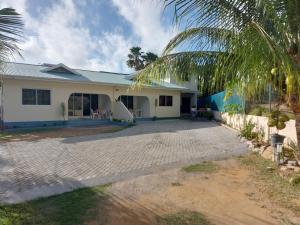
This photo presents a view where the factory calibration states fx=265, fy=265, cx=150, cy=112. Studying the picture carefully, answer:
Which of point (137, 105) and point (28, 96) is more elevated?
point (28, 96)

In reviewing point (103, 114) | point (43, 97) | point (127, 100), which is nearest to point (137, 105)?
point (127, 100)

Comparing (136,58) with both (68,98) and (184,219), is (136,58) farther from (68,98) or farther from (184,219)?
(184,219)

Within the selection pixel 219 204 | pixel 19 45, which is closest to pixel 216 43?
pixel 219 204

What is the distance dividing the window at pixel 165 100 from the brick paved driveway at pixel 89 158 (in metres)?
12.1

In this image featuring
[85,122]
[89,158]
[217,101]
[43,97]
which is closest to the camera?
[89,158]

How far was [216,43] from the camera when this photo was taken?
5.78 m

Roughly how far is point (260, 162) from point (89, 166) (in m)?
6.13

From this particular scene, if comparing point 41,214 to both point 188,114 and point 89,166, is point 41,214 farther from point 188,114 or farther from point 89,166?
point 188,114

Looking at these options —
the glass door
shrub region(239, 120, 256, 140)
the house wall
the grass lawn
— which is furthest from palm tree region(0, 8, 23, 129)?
the glass door

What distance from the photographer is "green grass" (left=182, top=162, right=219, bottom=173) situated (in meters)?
8.53

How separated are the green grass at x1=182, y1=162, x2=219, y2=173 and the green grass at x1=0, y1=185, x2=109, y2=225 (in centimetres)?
330

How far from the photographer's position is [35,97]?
19.4 meters

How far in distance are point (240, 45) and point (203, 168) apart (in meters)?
5.40

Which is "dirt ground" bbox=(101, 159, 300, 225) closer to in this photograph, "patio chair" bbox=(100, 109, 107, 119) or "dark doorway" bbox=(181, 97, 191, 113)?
"patio chair" bbox=(100, 109, 107, 119)
